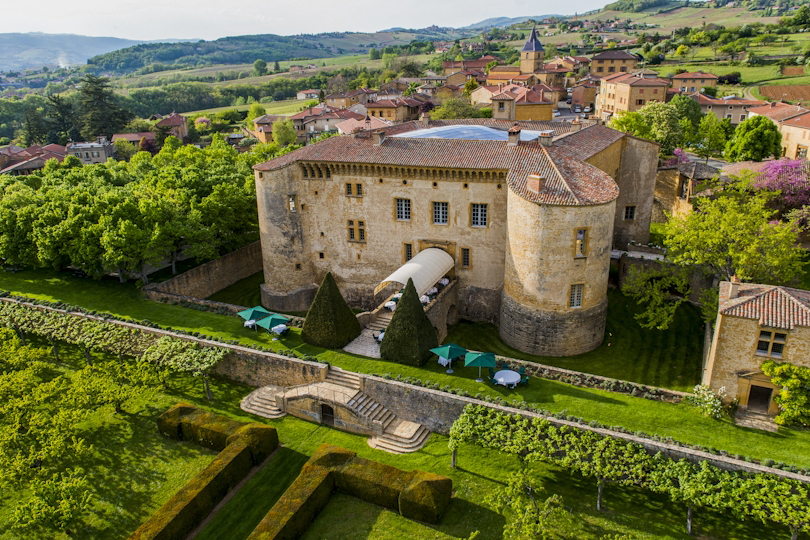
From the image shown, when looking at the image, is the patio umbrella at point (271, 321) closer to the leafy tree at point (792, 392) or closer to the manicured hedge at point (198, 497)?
the manicured hedge at point (198, 497)

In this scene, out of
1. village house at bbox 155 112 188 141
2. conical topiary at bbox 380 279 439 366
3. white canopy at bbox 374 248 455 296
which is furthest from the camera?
village house at bbox 155 112 188 141

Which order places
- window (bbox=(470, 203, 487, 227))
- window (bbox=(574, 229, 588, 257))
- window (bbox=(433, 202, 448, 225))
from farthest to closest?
window (bbox=(433, 202, 448, 225))
window (bbox=(470, 203, 487, 227))
window (bbox=(574, 229, 588, 257))

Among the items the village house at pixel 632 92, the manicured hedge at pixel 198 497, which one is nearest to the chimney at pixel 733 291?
the manicured hedge at pixel 198 497

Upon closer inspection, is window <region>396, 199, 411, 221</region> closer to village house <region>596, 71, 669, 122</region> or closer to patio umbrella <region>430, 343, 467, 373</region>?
patio umbrella <region>430, 343, 467, 373</region>

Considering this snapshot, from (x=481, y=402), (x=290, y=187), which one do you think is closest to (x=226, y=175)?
(x=290, y=187)

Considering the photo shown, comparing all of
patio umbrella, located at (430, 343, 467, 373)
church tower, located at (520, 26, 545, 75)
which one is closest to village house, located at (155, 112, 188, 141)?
church tower, located at (520, 26, 545, 75)

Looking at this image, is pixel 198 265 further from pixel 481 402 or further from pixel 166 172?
pixel 481 402

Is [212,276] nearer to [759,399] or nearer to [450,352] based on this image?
[450,352]
